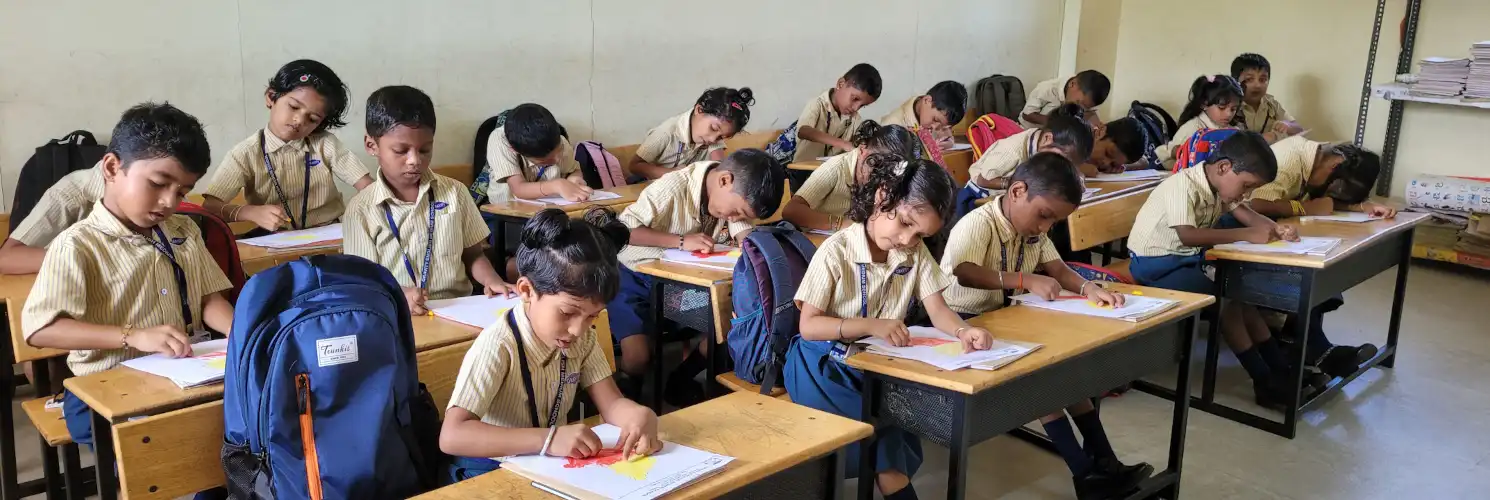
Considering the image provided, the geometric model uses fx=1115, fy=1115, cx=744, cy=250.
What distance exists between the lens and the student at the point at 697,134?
164 inches

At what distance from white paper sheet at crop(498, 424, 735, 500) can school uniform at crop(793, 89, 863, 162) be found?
13.1 ft

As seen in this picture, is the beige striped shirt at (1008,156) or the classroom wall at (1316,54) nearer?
the beige striped shirt at (1008,156)

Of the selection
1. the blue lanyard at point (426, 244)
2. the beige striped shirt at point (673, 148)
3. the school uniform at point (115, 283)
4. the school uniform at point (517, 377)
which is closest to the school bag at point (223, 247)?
the school uniform at point (115, 283)

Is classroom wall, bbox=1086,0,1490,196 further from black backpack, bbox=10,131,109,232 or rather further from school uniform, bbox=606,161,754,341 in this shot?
black backpack, bbox=10,131,109,232

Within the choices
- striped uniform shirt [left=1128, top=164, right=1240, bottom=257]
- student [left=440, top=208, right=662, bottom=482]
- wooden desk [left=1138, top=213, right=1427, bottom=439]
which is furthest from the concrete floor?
student [left=440, top=208, right=662, bottom=482]

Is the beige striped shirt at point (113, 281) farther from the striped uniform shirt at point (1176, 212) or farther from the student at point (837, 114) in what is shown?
the student at point (837, 114)

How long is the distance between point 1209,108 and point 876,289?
3775 mm

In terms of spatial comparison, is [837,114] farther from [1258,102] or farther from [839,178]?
[1258,102]

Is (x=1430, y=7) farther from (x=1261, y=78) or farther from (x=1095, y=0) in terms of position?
(x=1095, y=0)

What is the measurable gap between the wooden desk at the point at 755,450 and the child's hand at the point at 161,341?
740 mm

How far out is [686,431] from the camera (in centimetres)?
171

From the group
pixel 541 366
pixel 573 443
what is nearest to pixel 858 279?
pixel 541 366

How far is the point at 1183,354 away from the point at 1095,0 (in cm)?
535

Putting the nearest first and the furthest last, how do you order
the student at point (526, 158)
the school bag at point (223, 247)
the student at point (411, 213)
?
1. the school bag at point (223, 247)
2. the student at point (411, 213)
3. the student at point (526, 158)
